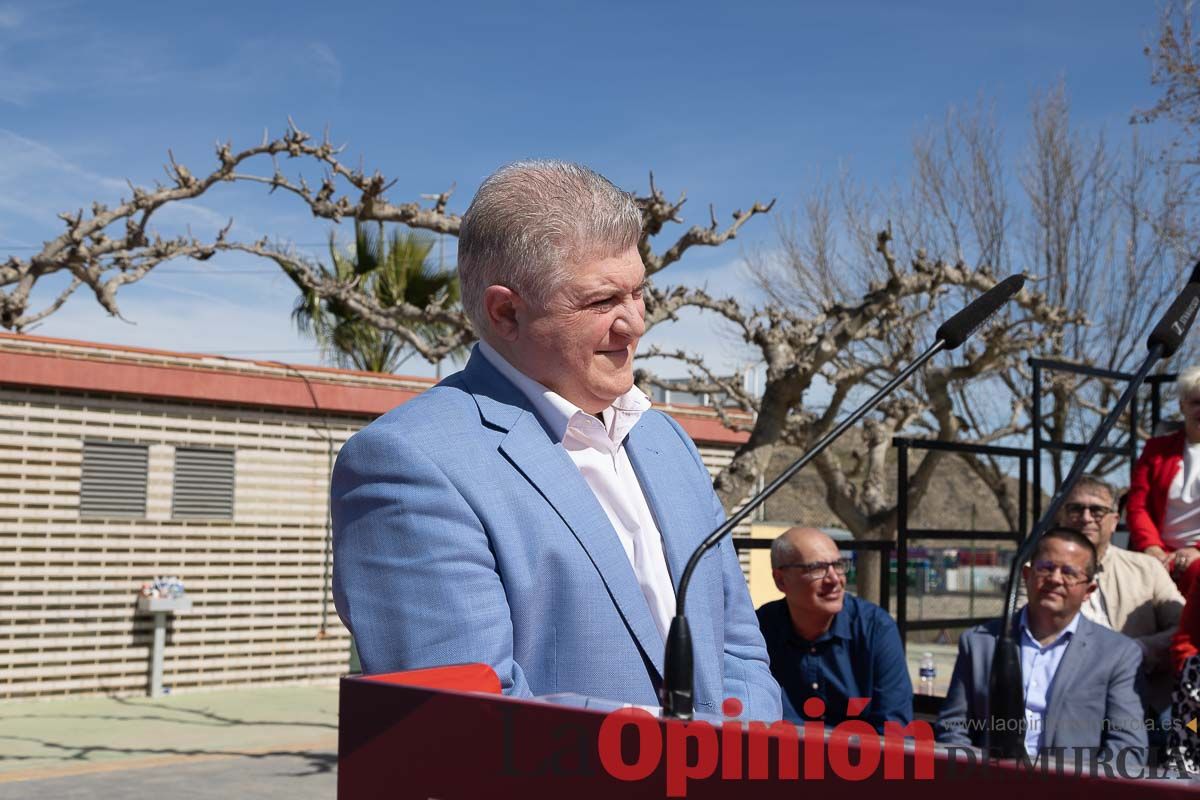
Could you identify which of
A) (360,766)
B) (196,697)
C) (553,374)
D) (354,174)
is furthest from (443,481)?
(196,697)

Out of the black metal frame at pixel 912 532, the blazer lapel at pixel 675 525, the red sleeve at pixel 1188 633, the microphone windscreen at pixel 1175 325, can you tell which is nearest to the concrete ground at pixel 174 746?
the black metal frame at pixel 912 532

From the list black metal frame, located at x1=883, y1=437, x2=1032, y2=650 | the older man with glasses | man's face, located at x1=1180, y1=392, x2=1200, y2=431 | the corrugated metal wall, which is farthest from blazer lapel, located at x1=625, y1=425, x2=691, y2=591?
the corrugated metal wall

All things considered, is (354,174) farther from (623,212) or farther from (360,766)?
(360,766)

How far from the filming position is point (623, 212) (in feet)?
6.20

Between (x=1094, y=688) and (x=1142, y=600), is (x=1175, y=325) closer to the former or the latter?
(x=1094, y=688)

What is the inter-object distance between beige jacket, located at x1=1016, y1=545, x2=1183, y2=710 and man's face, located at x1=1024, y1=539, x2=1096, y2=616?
2.16 ft

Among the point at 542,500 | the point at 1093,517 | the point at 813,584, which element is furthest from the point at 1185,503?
the point at 542,500

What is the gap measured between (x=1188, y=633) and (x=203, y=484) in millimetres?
10877

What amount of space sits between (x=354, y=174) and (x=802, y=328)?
3.64 metres

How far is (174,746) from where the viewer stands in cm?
1025

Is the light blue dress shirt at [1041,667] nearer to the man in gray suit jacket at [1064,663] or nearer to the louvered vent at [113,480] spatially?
the man in gray suit jacket at [1064,663]

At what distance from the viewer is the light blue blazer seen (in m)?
1.54

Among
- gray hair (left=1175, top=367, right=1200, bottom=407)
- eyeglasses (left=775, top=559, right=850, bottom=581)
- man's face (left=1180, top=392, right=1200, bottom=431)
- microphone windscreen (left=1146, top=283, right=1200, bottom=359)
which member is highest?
gray hair (left=1175, top=367, right=1200, bottom=407)

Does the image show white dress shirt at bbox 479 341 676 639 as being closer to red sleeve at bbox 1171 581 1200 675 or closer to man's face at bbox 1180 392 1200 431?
red sleeve at bbox 1171 581 1200 675
